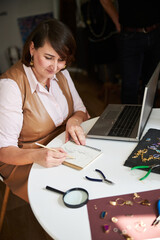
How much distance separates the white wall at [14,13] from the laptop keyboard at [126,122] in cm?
414

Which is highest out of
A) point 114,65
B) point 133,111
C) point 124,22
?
point 124,22

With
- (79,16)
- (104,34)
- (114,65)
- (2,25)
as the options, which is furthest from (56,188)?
(2,25)

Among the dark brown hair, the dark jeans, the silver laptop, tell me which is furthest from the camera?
the dark jeans

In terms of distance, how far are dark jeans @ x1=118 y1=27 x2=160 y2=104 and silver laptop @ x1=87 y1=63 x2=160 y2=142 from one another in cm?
80

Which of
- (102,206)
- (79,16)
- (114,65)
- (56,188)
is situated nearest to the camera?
(102,206)

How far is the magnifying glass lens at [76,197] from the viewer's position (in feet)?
2.72

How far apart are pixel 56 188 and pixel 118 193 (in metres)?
0.21

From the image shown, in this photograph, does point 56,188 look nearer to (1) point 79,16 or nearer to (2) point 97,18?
(2) point 97,18

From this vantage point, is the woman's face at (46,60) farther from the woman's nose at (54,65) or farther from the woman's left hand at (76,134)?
the woman's left hand at (76,134)

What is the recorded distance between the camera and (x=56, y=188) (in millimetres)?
915

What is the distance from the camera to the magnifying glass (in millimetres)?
819

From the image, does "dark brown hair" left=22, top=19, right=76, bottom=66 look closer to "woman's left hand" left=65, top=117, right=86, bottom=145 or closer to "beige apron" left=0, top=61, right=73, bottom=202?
"beige apron" left=0, top=61, right=73, bottom=202

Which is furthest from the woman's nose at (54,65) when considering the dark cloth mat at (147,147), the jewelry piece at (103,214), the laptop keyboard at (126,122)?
the jewelry piece at (103,214)

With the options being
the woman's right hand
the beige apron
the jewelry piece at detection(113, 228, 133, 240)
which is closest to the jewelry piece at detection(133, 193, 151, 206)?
the jewelry piece at detection(113, 228, 133, 240)
